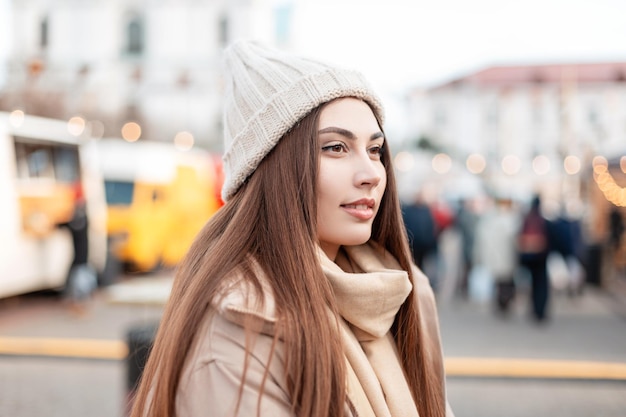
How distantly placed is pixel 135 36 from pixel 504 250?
2061 inches

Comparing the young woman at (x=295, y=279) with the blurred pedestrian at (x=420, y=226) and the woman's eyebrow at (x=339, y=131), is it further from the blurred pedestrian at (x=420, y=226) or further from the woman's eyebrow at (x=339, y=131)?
the blurred pedestrian at (x=420, y=226)

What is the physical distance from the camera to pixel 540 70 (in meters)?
69.8

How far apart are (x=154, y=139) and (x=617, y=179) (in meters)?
36.9

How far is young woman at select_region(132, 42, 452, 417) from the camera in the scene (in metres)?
1.34

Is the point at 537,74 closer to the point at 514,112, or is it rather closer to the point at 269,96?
the point at 514,112

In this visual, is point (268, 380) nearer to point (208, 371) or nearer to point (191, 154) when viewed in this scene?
point (208, 371)

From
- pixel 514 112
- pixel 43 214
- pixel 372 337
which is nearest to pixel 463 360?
pixel 372 337

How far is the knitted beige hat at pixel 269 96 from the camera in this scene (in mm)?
1603

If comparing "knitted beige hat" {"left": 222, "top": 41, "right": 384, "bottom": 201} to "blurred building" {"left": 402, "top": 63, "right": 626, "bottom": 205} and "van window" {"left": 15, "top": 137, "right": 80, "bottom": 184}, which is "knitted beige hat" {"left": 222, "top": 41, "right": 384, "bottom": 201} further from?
"blurred building" {"left": 402, "top": 63, "right": 626, "bottom": 205}

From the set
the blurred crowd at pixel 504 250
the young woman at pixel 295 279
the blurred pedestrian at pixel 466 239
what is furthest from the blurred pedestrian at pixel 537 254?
the young woman at pixel 295 279

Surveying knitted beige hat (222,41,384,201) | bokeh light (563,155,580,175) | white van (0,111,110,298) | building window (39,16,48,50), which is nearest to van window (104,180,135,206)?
white van (0,111,110,298)

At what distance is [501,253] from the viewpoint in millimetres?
9789

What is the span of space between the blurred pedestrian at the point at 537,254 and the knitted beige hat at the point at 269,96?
7.96 meters

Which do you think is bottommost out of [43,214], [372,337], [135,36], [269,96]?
[43,214]
